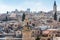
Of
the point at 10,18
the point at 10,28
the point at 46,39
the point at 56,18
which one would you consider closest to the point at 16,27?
the point at 10,28

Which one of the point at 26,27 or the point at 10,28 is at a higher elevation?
the point at 26,27

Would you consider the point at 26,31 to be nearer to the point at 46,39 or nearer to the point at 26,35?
the point at 26,35

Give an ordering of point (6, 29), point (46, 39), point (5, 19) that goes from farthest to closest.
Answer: point (5, 19), point (6, 29), point (46, 39)

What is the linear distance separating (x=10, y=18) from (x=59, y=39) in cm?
1931

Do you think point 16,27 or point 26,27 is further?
point 16,27

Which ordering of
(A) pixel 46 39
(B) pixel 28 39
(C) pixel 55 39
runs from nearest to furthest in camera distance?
(B) pixel 28 39 < (C) pixel 55 39 < (A) pixel 46 39

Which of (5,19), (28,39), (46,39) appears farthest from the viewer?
(5,19)

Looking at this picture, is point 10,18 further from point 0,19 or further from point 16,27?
point 16,27

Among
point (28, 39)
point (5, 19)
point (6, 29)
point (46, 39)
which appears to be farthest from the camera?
point (5, 19)

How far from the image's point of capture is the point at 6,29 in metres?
24.5

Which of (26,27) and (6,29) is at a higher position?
(26,27)

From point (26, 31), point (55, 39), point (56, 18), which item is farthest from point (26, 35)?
point (56, 18)

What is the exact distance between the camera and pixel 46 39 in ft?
48.8

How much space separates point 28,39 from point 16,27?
13.8 metres
